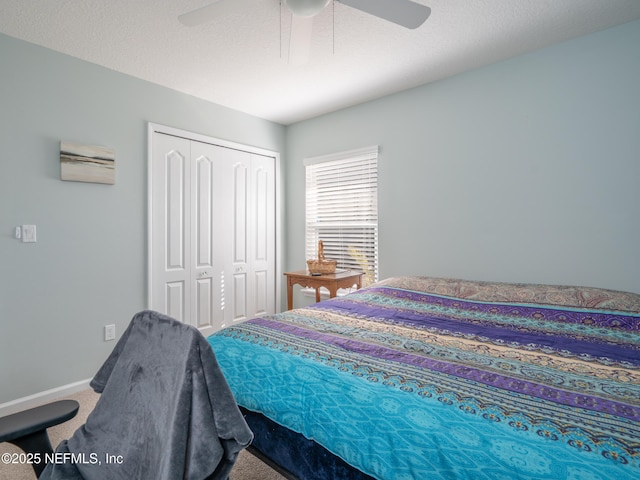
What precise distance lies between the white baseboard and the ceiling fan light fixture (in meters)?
3.06

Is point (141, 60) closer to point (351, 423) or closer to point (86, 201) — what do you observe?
point (86, 201)

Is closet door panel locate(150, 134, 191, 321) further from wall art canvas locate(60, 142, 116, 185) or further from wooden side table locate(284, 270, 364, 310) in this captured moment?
wooden side table locate(284, 270, 364, 310)

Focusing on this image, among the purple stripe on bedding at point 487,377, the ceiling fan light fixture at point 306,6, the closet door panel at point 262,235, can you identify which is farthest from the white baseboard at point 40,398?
the ceiling fan light fixture at point 306,6

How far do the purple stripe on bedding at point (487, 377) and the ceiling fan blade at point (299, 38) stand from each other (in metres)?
1.67

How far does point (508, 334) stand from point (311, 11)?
1954mm

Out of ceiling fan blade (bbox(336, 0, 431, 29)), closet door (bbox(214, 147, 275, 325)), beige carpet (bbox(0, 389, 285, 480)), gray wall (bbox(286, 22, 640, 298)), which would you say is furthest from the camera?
closet door (bbox(214, 147, 275, 325))

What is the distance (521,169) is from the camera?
2631mm

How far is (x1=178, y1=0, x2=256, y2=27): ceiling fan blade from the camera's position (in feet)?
5.39

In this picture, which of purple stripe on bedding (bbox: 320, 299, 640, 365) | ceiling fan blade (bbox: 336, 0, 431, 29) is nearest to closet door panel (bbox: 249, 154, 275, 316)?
purple stripe on bedding (bbox: 320, 299, 640, 365)

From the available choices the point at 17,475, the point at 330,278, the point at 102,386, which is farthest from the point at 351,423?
the point at 330,278

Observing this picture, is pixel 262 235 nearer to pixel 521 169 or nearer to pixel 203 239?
pixel 203 239

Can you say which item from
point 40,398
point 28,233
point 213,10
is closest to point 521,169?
point 213,10

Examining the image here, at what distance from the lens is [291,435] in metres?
1.20

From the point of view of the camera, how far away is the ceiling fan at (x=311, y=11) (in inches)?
63.8
